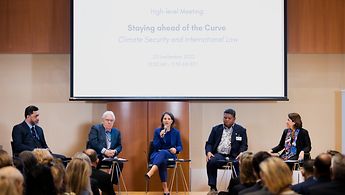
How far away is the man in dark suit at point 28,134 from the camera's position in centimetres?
724

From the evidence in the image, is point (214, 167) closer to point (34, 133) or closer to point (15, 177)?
point (34, 133)

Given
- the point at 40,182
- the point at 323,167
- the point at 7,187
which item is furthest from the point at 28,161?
the point at 323,167

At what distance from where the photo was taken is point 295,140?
24.3 ft

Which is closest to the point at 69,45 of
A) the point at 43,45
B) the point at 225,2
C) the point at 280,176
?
the point at 43,45

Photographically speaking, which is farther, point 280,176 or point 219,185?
point 219,185

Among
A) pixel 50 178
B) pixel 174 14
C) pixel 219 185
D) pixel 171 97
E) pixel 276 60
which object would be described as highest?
pixel 174 14

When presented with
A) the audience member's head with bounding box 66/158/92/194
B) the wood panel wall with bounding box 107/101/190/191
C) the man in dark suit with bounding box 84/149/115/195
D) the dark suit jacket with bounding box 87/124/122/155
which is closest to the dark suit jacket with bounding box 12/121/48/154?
the dark suit jacket with bounding box 87/124/122/155

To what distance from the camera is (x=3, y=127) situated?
841 cm

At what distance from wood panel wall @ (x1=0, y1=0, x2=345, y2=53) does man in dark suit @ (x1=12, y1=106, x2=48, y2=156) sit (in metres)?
1.34

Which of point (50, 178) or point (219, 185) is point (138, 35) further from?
point (50, 178)

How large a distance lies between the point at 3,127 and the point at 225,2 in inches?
150

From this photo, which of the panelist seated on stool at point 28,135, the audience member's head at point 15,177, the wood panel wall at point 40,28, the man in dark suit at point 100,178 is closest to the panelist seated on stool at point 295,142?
the man in dark suit at point 100,178

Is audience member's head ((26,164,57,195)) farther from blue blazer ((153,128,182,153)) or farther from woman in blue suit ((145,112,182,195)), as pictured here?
blue blazer ((153,128,182,153))

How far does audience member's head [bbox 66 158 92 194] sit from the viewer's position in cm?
416
